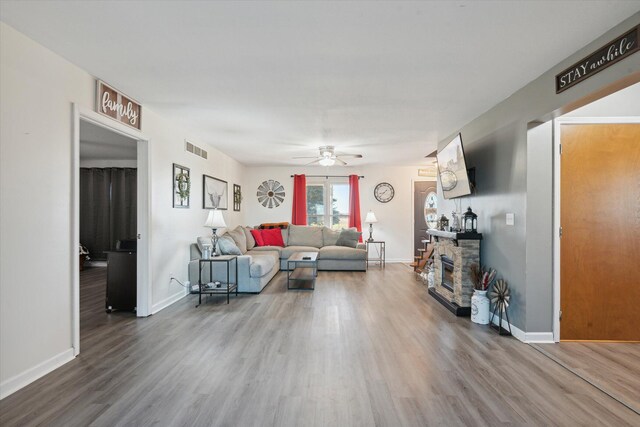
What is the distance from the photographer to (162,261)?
4188mm

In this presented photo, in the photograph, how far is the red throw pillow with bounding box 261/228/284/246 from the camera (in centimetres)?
757

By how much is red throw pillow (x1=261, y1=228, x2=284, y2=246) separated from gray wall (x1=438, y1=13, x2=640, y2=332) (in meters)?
4.83

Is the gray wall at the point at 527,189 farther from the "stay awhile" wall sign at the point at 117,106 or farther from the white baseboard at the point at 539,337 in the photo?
the "stay awhile" wall sign at the point at 117,106

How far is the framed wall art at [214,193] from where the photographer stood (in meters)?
5.61

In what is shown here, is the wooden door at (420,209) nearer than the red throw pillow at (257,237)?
No

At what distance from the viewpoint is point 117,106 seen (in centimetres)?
328

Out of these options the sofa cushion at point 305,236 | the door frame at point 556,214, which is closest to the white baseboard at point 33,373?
the door frame at point 556,214

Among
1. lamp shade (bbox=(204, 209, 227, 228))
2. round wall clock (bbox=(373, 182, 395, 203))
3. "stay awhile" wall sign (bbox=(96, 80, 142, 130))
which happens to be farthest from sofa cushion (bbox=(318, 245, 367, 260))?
"stay awhile" wall sign (bbox=(96, 80, 142, 130))

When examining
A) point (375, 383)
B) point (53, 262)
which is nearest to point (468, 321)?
point (375, 383)

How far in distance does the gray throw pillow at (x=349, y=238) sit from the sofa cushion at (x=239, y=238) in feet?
7.08

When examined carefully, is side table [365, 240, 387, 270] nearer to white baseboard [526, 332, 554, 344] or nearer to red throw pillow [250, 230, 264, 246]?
red throw pillow [250, 230, 264, 246]

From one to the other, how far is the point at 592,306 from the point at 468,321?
113cm

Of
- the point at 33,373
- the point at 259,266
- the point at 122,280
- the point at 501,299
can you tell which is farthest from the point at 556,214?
the point at 122,280

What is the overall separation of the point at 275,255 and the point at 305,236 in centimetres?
134
